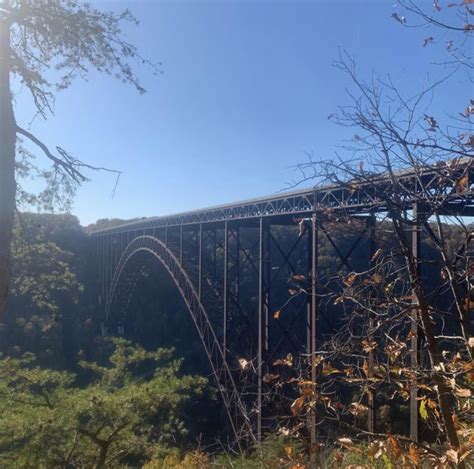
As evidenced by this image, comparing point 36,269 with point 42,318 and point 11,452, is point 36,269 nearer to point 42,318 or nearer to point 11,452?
point 11,452

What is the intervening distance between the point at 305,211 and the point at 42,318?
23610 mm

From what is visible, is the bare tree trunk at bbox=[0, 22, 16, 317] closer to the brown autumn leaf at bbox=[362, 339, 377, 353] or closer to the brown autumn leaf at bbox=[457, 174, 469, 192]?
the brown autumn leaf at bbox=[362, 339, 377, 353]

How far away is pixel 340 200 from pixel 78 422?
5.44 metres

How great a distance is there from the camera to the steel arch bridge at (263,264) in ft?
10.4

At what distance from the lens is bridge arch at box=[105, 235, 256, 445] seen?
11.7m

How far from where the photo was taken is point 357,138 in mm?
2762

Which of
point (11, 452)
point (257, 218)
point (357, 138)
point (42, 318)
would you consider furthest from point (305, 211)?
point (42, 318)

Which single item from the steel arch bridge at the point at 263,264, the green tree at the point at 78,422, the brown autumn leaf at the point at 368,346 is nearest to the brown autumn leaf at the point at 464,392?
the brown autumn leaf at the point at 368,346

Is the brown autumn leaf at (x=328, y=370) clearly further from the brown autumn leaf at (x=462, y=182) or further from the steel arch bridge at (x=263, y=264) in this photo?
the brown autumn leaf at (x=462, y=182)

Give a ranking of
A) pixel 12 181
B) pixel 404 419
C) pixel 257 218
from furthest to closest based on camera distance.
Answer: pixel 404 419, pixel 257 218, pixel 12 181

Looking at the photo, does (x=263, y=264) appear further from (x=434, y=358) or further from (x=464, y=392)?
(x=464, y=392)

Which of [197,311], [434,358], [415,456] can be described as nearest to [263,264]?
[197,311]

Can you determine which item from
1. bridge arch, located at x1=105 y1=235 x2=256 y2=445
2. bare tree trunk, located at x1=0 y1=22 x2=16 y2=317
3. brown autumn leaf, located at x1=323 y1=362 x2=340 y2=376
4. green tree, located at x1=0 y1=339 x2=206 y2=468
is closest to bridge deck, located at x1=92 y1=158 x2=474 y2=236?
brown autumn leaf, located at x1=323 y1=362 x2=340 y2=376

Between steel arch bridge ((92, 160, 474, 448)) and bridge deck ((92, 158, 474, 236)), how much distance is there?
15mm
